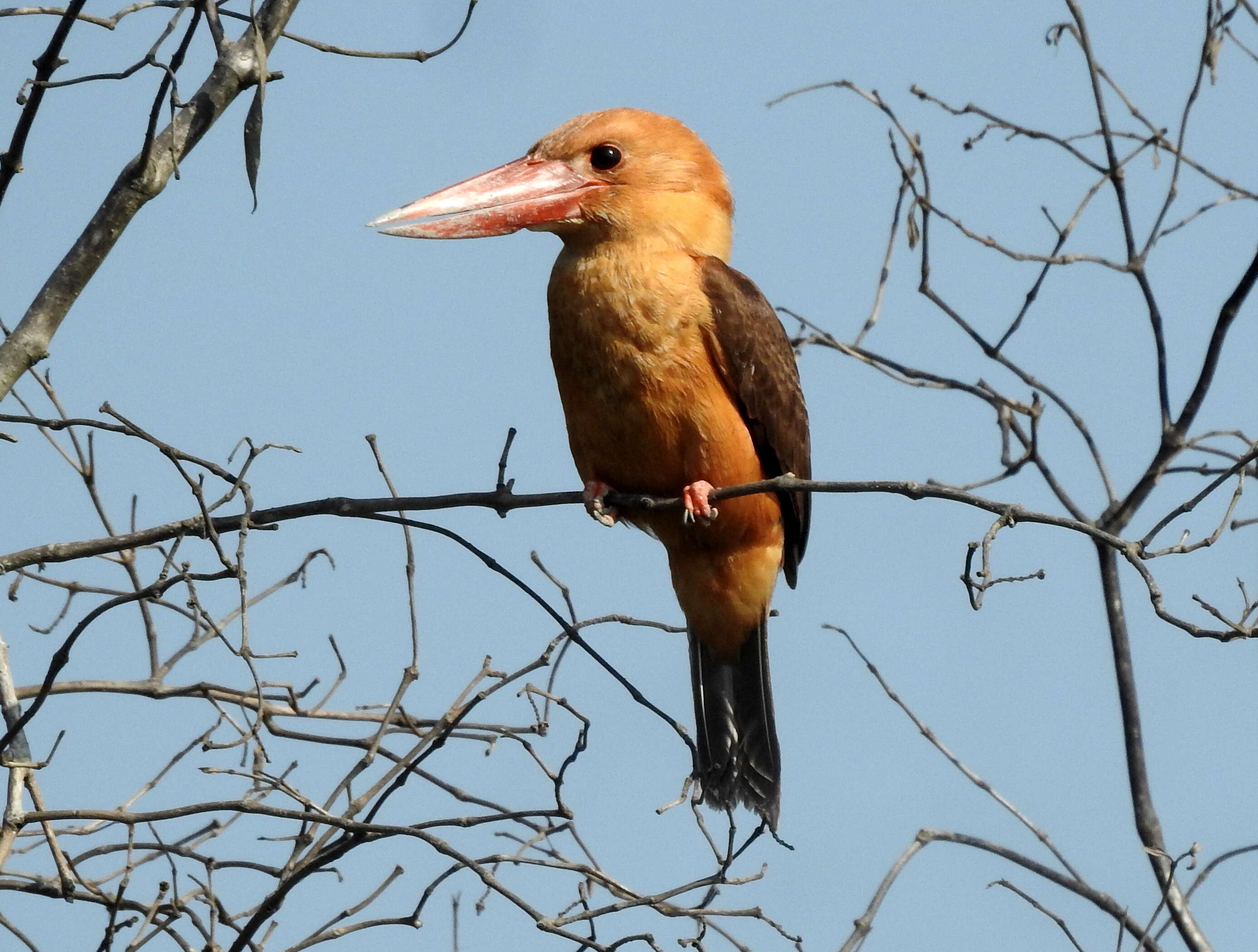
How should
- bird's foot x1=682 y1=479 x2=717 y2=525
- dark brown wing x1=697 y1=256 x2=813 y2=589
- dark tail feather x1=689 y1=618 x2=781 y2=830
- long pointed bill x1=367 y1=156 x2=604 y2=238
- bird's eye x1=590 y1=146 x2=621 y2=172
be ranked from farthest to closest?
dark tail feather x1=689 y1=618 x2=781 y2=830
bird's eye x1=590 y1=146 x2=621 y2=172
long pointed bill x1=367 y1=156 x2=604 y2=238
dark brown wing x1=697 y1=256 x2=813 y2=589
bird's foot x1=682 y1=479 x2=717 y2=525

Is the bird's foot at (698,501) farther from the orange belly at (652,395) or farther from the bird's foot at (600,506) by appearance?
the bird's foot at (600,506)

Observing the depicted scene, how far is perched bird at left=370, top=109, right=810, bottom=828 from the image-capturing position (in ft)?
12.8

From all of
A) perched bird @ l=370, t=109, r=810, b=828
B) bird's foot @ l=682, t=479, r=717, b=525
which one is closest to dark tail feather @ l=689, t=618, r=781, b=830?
perched bird @ l=370, t=109, r=810, b=828

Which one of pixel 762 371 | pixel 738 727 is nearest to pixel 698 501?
pixel 762 371

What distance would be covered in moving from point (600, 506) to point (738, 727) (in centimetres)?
98

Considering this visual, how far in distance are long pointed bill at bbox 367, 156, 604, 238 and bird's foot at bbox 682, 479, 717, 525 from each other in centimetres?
91

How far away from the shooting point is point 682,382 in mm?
3900

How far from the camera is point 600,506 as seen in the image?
155 inches

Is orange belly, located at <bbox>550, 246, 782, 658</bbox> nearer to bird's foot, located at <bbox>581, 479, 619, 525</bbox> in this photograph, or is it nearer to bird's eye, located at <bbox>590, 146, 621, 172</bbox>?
bird's foot, located at <bbox>581, 479, 619, 525</bbox>

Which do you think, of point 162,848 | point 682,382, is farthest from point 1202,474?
point 162,848

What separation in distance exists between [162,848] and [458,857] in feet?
2.07

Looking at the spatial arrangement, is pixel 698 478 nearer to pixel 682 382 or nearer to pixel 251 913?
pixel 682 382

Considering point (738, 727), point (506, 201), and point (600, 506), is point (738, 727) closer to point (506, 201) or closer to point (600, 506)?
point (600, 506)

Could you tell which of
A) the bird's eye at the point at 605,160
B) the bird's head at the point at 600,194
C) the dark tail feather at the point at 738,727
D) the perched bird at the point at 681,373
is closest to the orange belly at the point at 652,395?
the perched bird at the point at 681,373
